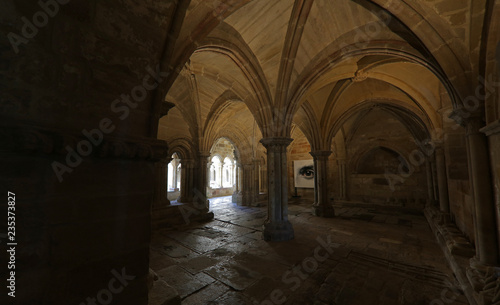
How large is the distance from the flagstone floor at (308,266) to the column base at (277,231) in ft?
0.52

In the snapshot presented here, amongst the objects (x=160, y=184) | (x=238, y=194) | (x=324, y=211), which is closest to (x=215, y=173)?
(x=238, y=194)

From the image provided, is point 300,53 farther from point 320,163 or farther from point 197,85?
point 320,163

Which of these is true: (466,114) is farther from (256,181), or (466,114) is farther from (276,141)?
(256,181)

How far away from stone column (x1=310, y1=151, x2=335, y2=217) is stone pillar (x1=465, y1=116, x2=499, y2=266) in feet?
16.0

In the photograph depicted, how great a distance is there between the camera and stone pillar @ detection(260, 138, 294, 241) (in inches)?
193

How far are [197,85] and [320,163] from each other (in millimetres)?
5469

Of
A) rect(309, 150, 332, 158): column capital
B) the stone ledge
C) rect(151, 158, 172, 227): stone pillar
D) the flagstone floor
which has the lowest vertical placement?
the flagstone floor

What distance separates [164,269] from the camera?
11.4 ft

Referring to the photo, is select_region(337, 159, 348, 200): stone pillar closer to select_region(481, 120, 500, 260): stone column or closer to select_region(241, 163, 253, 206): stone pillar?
select_region(241, 163, 253, 206): stone pillar

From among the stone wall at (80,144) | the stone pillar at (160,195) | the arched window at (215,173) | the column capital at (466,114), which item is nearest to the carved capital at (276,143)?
the column capital at (466,114)

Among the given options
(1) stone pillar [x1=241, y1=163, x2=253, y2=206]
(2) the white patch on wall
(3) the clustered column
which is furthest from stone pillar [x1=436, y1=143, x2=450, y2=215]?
(1) stone pillar [x1=241, y1=163, x2=253, y2=206]

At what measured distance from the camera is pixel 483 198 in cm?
266

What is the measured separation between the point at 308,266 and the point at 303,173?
9.43 m

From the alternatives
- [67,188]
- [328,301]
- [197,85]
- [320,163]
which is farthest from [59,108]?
[320,163]
